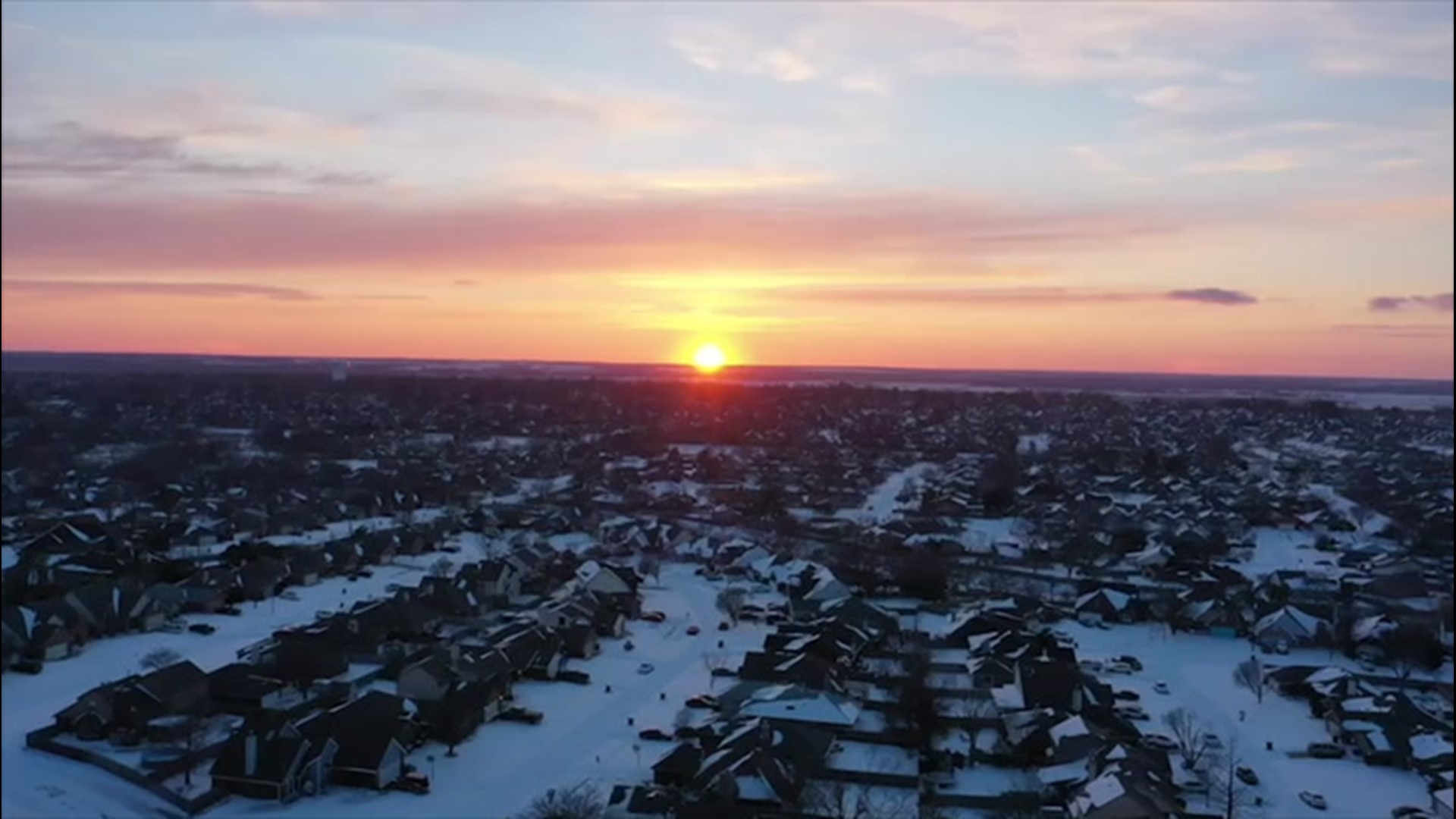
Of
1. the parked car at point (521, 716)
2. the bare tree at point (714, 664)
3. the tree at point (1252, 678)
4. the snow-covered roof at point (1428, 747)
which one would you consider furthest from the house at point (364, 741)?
the snow-covered roof at point (1428, 747)

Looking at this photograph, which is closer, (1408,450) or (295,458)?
(295,458)

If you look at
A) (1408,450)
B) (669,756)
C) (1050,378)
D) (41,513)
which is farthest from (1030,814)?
(1050,378)

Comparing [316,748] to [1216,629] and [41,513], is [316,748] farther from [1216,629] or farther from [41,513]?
[41,513]

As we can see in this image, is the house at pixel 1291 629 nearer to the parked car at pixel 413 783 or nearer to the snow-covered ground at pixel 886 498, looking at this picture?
the snow-covered ground at pixel 886 498

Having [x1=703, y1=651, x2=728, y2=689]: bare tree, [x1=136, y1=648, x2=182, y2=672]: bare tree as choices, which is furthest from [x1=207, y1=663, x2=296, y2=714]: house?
[x1=703, y1=651, x2=728, y2=689]: bare tree

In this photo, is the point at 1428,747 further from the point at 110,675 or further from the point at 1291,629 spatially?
the point at 110,675
